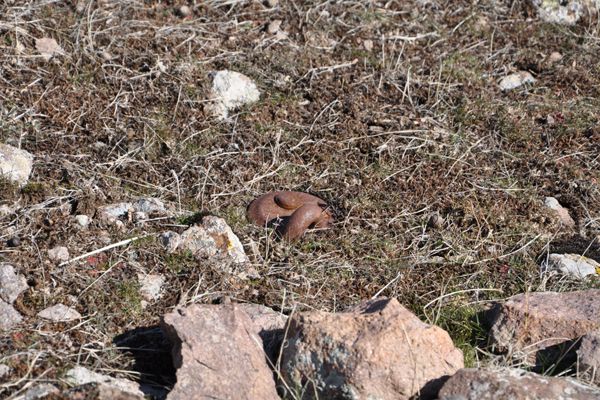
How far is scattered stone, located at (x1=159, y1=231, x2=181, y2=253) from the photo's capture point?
5.21 m

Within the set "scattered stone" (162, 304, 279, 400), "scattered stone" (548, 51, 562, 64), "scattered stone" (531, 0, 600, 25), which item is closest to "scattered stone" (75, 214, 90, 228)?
"scattered stone" (162, 304, 279, 400)

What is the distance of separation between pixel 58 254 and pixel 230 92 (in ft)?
6.84

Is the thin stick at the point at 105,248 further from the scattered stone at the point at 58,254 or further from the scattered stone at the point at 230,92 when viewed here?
the scattered stone at the point at 230,92

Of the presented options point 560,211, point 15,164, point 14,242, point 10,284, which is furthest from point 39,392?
point 560,211

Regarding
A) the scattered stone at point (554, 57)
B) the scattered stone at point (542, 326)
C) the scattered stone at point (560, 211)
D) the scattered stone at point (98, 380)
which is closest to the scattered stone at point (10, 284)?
the scattered stone at point (98, 380)

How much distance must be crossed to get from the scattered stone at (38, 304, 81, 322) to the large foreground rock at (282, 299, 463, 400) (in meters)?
1.23

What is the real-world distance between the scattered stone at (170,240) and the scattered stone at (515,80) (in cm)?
322

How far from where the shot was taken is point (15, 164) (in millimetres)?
5551

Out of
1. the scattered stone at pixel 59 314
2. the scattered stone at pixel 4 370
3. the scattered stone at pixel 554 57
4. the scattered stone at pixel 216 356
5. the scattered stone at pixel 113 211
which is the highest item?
the scattered stone at pixel 216 356

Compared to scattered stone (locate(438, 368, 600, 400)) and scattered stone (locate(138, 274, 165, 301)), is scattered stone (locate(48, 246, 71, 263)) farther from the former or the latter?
scattered stone (locate(438, 368, 600, 400))

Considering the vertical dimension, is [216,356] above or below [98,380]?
above

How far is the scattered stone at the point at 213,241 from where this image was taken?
523 cm

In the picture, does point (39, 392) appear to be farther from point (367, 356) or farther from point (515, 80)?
point (515, 80)

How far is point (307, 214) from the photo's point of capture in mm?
5555
